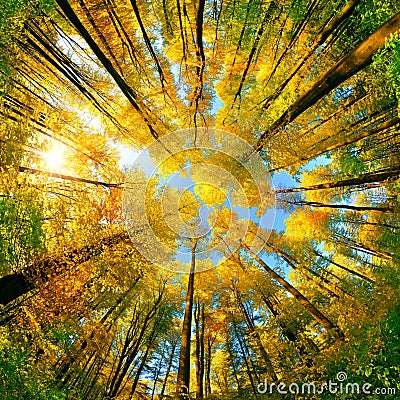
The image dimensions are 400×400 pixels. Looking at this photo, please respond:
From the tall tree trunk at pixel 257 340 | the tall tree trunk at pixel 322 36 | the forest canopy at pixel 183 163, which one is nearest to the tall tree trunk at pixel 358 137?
the forest canopy at pixel 183 163

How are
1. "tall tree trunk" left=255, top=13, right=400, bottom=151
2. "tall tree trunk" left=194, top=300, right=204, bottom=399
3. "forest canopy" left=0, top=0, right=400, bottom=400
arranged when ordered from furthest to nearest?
"tall tree trunk" left=194, top=300, right=204, bottom=399
"forest canopy" left=0, top=0, right=400, bottom=400
"tall tree trunk" left=255, top=13, right=400, bottom=151

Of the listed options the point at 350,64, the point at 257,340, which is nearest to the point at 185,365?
the point at 257,340

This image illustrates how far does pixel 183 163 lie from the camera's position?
788 cm

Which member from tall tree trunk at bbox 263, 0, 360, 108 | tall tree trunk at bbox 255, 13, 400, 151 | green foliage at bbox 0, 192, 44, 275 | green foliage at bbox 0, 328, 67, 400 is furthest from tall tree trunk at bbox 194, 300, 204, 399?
tall tree trunk at bbox 263, 0, 360, 108

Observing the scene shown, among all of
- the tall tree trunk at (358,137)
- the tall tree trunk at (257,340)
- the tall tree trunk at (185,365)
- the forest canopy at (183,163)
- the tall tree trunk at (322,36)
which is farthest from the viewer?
the tall tree trunk at (257,340)

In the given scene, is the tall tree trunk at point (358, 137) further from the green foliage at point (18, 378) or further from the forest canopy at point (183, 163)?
the green foliage at point (18, 378)

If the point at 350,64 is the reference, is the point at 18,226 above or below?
below

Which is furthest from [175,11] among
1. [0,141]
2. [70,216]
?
[70,216]

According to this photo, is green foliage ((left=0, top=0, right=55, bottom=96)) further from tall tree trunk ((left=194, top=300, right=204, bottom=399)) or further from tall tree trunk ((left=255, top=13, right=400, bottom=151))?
tall tree trunk ((left=194, top=300, right=204, bottom=399))

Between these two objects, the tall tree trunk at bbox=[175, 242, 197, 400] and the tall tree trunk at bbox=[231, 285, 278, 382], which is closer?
the tall tree trunk at bbox=[175, 242, 197, 400]

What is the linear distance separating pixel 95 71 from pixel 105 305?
4791 millimetres

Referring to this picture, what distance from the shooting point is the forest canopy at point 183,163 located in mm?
3523

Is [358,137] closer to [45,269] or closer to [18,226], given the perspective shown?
[18,226]

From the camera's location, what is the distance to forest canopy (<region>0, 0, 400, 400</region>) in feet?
11.6
